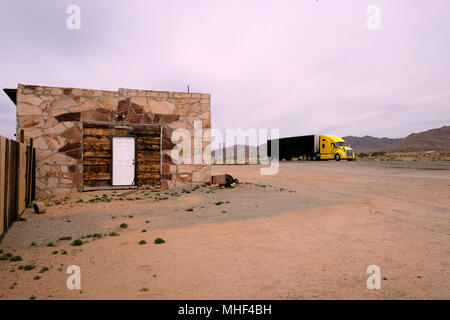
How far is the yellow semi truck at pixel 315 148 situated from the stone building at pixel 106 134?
19095mm

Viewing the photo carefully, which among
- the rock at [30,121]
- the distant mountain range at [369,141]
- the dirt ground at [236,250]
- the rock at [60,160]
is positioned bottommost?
the dirt ground at [236,250]

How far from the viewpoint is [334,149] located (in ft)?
90.2

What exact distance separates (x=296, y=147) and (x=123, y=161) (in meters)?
23.5

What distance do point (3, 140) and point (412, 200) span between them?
10.8 metres

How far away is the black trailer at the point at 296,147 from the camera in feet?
94.9

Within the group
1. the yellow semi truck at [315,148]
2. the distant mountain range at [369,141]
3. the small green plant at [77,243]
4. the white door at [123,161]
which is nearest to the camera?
the small green plant at [77,243]

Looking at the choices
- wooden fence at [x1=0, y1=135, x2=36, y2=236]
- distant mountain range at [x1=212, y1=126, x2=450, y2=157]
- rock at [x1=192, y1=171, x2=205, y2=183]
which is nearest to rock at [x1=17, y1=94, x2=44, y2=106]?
wooden fence at [x1=0, y1=135, x2=36, y2=236]

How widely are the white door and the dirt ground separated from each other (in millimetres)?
2941

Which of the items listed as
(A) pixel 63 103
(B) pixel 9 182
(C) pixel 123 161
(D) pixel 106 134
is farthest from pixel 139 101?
(B) pixel 9 182

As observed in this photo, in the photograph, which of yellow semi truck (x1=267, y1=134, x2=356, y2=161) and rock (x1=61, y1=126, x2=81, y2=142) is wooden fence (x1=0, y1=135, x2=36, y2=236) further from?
yellow semi truck (x1=267, y1=134, x2=356, y2=161)

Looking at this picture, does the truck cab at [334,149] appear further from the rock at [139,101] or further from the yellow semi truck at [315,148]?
the rock at [139,101]

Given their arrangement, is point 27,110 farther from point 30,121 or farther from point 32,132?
point 32,132

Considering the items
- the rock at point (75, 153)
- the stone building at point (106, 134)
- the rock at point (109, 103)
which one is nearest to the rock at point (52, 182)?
the stone building at point (106, 134)
